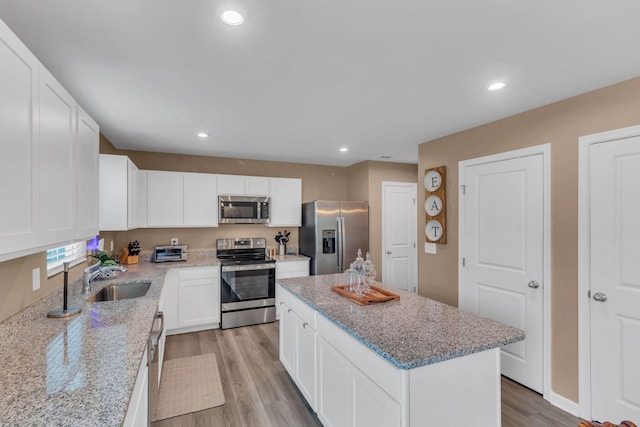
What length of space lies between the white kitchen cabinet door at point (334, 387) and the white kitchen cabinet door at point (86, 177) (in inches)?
64.3

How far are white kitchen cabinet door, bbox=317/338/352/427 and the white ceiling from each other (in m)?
1.78

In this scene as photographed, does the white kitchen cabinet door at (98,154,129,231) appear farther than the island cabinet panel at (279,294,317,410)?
Yes

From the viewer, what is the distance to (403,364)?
1.27 m

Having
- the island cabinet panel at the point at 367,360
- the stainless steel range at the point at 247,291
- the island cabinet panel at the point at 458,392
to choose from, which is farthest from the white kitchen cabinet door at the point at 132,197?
the island cabinet panel at the point at 458,392

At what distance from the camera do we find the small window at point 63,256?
2199 mm

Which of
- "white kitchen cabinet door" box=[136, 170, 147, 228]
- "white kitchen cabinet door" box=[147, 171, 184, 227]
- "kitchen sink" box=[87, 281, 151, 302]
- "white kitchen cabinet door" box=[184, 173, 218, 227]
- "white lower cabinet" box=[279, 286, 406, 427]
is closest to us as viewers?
"white lower cabinet" box=[279, 286, 406, 427]

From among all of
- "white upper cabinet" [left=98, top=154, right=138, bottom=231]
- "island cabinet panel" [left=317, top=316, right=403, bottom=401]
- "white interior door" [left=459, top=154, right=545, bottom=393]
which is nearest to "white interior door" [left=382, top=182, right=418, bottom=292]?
"white interior door" [left=459, top=154, right=545, bottom=393]

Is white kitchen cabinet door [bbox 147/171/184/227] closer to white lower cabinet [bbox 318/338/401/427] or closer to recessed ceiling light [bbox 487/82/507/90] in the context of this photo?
white lower cabinet [bbox 318/338/401/427]

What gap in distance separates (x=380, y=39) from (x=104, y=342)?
207cm

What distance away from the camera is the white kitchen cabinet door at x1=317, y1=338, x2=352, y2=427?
5.62 feet

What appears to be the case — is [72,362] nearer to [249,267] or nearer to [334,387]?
[334,387]

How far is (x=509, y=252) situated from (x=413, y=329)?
169 centimetres

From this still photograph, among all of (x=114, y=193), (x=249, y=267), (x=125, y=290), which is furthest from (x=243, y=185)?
(x=125, y=290)

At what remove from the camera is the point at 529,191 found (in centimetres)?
262
